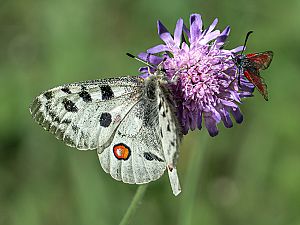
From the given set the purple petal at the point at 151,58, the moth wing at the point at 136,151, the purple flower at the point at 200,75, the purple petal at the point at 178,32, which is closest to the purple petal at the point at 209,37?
the purple flower at the point at 200,75

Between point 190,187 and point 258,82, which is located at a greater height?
point 258,82

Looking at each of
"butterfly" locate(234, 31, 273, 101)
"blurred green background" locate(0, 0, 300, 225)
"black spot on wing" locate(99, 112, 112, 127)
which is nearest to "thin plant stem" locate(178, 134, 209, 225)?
"blurred green background" locate(0, 0, 300, 225)

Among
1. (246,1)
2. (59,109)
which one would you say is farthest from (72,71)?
(59,109)

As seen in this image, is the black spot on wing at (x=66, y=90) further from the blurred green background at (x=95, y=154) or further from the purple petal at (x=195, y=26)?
the blurred green background at (x=95, y=154)

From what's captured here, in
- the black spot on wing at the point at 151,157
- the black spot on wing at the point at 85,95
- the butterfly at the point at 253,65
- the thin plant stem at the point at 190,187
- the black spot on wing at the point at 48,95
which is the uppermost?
the black spot on wing at the point at 48,95

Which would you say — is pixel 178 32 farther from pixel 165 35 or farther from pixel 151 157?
pixel 151 157

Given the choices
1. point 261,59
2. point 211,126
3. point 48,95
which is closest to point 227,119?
point 211,126

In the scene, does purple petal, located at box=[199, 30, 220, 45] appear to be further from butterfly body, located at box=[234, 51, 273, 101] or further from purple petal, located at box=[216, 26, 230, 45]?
butterfly body, located at box=[234, 51, 273, 101]
